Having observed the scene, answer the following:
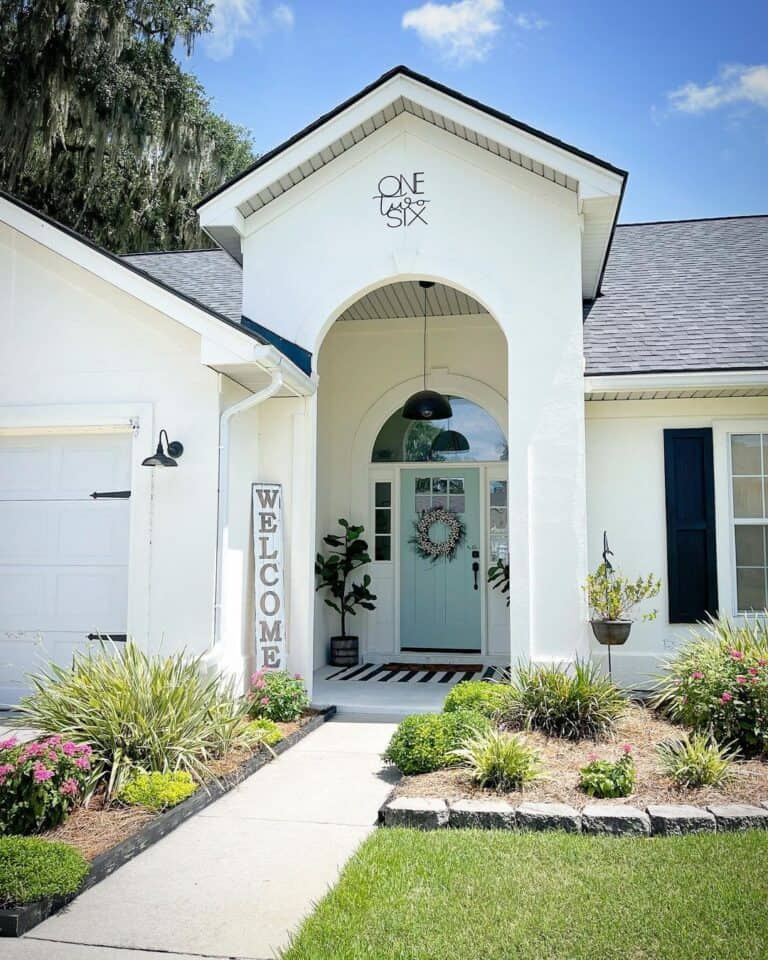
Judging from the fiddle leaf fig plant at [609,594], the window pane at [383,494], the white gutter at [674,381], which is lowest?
the fiddle leaf fig plant at [609,594]

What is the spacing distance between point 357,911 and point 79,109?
60.8 ft

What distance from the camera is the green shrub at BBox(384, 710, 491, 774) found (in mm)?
5645

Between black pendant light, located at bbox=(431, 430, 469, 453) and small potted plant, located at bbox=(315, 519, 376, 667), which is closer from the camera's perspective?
small potted plant, located at bbox=(315, 519, 376, 667)

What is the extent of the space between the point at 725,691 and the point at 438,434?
19.9 feet

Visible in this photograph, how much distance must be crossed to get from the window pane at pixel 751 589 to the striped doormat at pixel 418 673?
2.69 metres

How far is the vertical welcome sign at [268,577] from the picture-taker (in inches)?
310

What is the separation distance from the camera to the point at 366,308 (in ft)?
35.7

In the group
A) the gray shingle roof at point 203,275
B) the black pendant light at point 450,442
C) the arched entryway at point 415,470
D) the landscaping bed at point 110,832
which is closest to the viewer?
the landscaping bed at point 110,832

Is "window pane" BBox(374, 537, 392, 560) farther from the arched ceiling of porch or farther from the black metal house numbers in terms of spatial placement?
the black metal house numbers

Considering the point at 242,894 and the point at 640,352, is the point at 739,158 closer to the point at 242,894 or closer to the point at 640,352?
the point at 640,352

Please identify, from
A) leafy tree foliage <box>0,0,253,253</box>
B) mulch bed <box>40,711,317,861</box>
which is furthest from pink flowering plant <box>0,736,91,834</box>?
leafy tree foliage <box>0,0,253,253</box>

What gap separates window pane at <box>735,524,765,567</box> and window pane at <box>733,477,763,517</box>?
0.15 metres

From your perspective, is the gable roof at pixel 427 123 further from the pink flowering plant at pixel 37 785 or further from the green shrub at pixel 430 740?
the pink flowering plant at pixel 37 785

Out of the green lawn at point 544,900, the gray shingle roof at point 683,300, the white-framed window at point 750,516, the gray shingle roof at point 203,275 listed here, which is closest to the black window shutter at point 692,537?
the white-framed window at point 750,516
